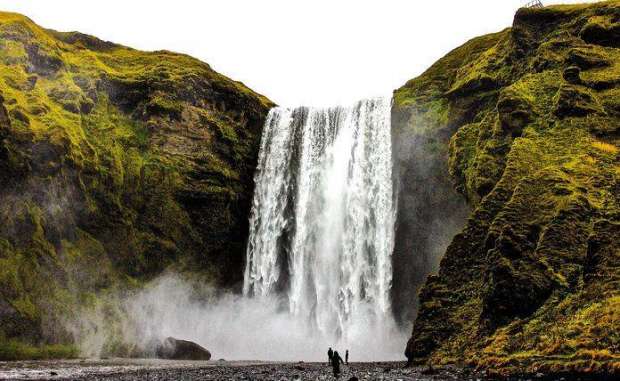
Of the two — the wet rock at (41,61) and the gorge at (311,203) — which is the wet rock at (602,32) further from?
the wet rock at (41,61)

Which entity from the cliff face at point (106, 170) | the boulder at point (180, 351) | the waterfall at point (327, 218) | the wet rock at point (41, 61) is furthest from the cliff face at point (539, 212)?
the wet rock at point (41, 61)

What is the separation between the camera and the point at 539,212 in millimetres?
21953

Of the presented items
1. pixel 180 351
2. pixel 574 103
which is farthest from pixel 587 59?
pixel 180 351

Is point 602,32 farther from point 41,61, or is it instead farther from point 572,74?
point 41,61

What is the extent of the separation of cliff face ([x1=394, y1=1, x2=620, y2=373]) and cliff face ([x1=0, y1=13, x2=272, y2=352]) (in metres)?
22.0

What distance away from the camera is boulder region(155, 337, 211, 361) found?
122 feet

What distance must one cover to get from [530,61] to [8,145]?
1386 inches

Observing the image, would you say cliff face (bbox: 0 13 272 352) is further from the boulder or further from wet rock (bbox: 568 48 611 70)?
wet rock (bbox: 568 48 611 70)

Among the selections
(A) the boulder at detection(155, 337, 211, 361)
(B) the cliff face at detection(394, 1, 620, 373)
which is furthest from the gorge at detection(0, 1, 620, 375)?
(A) the boulder at detection(155, 337, 211, 361)

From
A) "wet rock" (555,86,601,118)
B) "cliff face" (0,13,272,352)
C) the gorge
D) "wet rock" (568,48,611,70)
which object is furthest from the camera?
"cliff face" (0,13,272,352)

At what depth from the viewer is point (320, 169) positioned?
47.4 metres

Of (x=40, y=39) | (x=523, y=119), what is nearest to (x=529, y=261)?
(x=523, y=119)

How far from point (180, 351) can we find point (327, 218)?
51.2 feet

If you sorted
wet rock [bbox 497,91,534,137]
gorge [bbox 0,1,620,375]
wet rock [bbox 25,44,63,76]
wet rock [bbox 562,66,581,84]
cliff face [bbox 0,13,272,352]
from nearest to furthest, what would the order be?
gorge [bbox 0,1,620,375] < wet rock [bbox 497,91,534,137] < wet rock [bbox 562,66,581,84] < cliff face [bbox 0,13,272,352] < wet rock [bbox 25,44,63,76]
